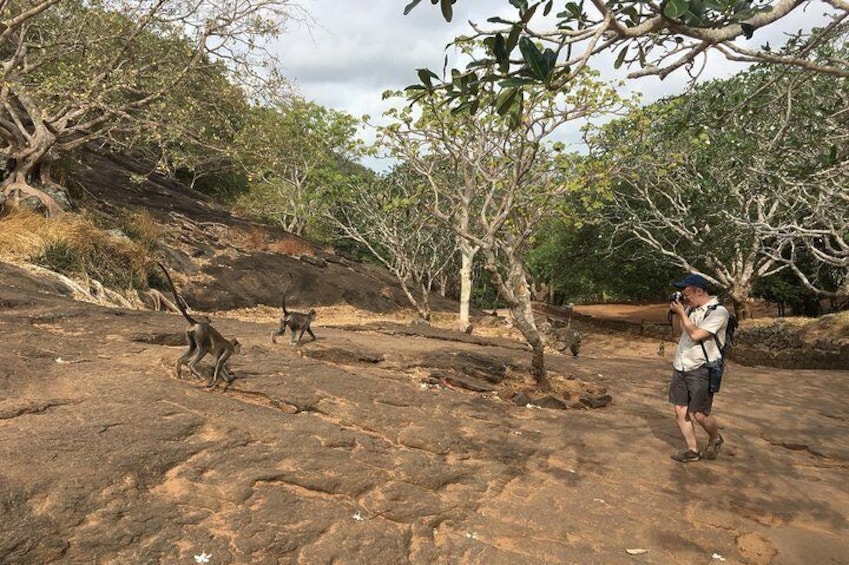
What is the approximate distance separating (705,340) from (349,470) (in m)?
3.44

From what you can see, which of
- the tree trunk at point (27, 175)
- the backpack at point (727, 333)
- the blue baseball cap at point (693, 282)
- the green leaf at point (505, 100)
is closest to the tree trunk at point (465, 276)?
the tree trunk at point (27, 175)

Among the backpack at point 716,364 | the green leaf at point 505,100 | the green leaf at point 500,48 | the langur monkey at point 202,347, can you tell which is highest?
the green leaf at point 500,48

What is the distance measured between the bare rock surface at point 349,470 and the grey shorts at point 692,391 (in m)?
0.59

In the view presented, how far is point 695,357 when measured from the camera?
5227 millimetres

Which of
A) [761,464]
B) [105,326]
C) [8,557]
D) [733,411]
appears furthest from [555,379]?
[8,557]

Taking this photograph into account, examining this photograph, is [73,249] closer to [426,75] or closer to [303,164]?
[426,75]

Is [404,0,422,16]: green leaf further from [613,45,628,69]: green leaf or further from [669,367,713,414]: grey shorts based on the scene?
[669,367,713,414]: grey shorts

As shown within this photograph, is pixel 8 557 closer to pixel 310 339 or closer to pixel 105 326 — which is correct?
pixel 105 326

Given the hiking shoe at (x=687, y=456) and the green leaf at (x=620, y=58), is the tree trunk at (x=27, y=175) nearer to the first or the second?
the green leaf at (x=620, y=58)

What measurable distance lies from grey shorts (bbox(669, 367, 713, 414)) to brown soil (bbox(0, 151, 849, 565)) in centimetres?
59

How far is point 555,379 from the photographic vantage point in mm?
9617

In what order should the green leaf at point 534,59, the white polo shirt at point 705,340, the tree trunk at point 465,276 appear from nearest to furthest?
1. the green leaf at point 534,59
2. the white polo shirt at point 705,340
3. the tree trunk at point 465,276

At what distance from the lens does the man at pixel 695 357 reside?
202 inches

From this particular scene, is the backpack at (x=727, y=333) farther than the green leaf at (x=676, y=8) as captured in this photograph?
Yes
